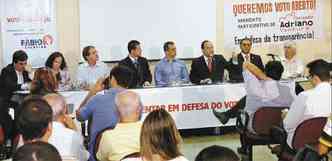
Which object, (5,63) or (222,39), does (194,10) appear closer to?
(222,39)

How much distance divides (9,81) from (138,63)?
178 cm

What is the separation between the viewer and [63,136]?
366 cm

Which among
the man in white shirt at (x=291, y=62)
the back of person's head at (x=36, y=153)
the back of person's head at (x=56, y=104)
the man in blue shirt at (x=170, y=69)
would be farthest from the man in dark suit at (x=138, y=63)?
the back of person's head at (x=36, y=153)

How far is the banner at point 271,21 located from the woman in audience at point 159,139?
600 centimetres

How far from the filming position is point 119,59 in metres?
8.44

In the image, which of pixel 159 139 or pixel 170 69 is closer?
pixel 159 139

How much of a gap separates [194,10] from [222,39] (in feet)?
2.13

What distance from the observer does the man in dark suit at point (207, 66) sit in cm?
794

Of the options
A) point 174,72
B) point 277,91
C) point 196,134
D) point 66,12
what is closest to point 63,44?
point 66,12

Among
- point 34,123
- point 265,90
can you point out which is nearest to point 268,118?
point 265,90

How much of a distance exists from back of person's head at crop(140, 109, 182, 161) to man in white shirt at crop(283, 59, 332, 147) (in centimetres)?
196

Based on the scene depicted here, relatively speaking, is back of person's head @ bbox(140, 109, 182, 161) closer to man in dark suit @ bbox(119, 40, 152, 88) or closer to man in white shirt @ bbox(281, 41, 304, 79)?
man in dark suit @ bbox(119, 40, 152, 88)

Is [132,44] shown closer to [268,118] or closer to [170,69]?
[170,69]

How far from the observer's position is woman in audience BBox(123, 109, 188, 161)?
293 centimetres
